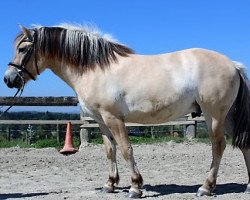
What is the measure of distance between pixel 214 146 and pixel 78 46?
209cm

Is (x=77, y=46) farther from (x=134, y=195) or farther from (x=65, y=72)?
(x=134, y=195)

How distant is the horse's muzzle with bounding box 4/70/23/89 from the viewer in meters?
6.11

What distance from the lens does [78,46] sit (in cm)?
615

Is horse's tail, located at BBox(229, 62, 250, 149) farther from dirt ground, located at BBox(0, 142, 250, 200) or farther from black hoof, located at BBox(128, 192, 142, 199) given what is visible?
black hoof, located at BBox(128, 192, 142, 199)

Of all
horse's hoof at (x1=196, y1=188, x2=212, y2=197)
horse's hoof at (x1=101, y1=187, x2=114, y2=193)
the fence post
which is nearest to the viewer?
horse's hoof at (x1=196, y1=188, x2=212, y2=197)

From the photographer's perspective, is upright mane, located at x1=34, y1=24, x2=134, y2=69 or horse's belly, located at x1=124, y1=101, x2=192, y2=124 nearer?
horse's belly, located at x1=124, y1=101, x2=192, y2=124

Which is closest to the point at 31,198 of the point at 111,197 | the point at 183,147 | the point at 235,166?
the point at 111,197

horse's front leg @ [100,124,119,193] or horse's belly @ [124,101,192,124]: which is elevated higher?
horse's belly @ [124,101,192,124]

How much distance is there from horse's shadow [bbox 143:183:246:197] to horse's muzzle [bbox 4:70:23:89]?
217 cm

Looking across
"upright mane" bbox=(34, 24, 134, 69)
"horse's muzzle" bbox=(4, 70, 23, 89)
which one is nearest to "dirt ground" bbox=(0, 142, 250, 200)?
"horse's muzzle" bbox=(4, 70, 23, 89)

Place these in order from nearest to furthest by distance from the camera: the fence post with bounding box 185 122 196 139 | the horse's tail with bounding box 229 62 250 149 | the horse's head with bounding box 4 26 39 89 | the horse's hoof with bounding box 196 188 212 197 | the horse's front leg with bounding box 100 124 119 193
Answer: the horse's hoof with bounding box 196 188 212 197, the horse's tail with bounding box 229 62 250 149, the horse's head with bounding box 4 26 39 89, the horse's front leg with bounding box 100 124 119 193, the fence post with bounding box 185 122 196 139

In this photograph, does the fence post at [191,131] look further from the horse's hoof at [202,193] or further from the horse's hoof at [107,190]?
the horse's hoof at [202,193]

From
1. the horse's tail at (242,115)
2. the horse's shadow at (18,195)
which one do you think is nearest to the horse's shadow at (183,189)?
the horse's tail at (242,115)

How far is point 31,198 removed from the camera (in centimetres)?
596
